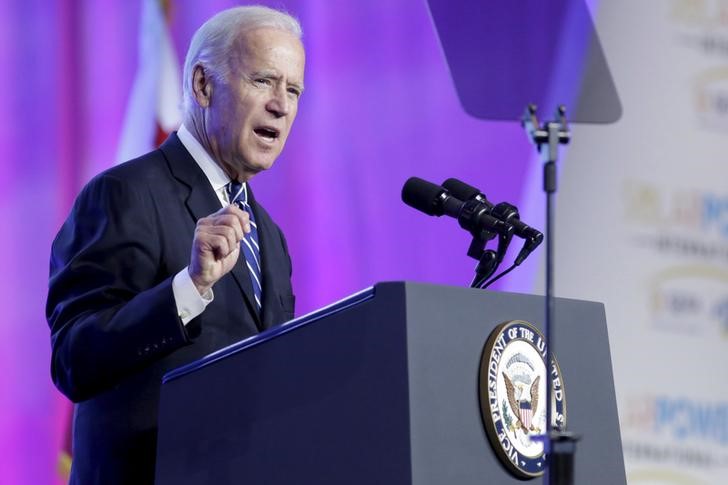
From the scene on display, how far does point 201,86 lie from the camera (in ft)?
7.45

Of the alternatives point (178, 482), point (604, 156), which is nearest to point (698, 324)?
point (604, 156)

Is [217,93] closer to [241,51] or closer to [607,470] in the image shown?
[241,51]

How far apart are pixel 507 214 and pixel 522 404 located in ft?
1.15

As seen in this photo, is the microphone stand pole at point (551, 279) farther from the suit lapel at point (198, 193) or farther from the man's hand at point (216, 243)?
the suit lapel at point (198, 193)

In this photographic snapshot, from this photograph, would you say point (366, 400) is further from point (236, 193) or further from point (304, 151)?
point (304, 151)

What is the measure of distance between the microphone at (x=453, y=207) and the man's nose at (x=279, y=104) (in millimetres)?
521

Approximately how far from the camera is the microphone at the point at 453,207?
166 cm

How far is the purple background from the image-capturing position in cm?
302

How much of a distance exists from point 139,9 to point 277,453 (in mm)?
2125

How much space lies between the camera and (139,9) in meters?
3.22

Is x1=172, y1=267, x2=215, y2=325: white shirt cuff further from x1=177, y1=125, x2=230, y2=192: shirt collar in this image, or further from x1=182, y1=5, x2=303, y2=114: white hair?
x1=182, y1=5, x2=303, y2=114: white hair

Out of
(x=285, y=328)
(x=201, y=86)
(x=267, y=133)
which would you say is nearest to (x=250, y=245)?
(x=267, y=133)

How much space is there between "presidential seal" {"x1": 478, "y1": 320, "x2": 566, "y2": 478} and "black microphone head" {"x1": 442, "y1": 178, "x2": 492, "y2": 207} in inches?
10.5

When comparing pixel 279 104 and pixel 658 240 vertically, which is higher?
pixel 658 240
